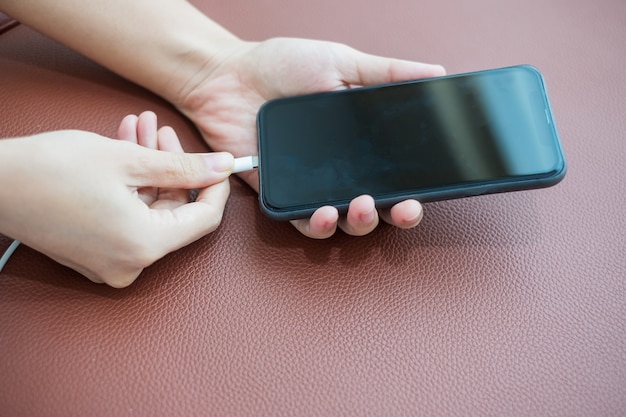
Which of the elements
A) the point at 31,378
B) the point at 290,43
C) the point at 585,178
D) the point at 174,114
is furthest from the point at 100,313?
the point at 585,178

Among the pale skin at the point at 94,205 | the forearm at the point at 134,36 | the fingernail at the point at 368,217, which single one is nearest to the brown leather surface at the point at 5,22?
the forearm at the point at 134,36

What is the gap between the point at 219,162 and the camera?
0.49 meters

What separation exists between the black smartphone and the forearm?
142 mm

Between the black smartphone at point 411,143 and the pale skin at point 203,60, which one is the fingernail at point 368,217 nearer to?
the black smartphone at point 411,143

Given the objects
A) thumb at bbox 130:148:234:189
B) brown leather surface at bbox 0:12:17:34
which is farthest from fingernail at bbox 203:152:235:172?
brown leather surface at bbox 0:12:17:34

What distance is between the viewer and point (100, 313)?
46cm

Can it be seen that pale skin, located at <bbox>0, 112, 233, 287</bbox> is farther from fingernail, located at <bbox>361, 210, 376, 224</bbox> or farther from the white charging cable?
fingernail, located at <bbox>361, 210, 376, 224</bbox>

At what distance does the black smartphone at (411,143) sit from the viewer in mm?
456

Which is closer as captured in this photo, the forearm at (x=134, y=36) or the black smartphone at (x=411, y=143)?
the black smartphone at (x=411, y=143)

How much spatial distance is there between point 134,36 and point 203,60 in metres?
0.08

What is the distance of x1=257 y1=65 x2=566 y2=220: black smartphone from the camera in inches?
17.9

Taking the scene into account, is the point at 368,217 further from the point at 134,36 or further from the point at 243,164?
the point at 134,36

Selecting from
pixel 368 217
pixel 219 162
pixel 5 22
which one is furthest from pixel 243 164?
pixel 5 22

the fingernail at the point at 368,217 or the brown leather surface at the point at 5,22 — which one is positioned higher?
the brown leather surface at the point at 5,22
